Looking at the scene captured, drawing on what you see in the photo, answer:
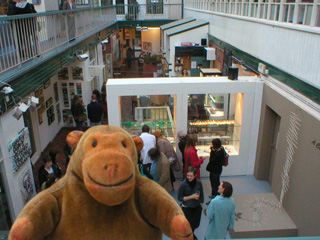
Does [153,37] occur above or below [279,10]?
below

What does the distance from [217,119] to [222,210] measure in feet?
12.9

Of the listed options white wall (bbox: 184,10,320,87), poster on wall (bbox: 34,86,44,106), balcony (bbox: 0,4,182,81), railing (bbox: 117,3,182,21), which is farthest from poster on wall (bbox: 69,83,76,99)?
railing (bbox: 117,3,182,21)

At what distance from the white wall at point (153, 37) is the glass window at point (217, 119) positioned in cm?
2233

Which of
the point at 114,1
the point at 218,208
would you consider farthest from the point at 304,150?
the point at 114,1

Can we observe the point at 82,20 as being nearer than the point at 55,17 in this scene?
No

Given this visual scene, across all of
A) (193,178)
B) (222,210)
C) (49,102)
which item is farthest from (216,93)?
(49,102)

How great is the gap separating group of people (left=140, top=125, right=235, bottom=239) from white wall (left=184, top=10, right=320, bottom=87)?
2.10 metres

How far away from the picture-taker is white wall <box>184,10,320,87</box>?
16.5 ft

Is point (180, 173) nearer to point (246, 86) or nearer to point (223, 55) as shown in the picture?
point (246, 86)

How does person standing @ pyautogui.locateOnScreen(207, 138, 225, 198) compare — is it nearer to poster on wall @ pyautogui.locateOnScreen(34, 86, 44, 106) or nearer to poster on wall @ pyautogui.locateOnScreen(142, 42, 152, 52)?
poster on wall @ pyautogui.locateOnScreen(34, 86, 44, 106)

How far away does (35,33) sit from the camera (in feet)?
22.0

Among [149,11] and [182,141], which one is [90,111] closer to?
[182,141]

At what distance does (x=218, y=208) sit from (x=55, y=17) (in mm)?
6799

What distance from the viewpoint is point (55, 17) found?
8.27 meters
